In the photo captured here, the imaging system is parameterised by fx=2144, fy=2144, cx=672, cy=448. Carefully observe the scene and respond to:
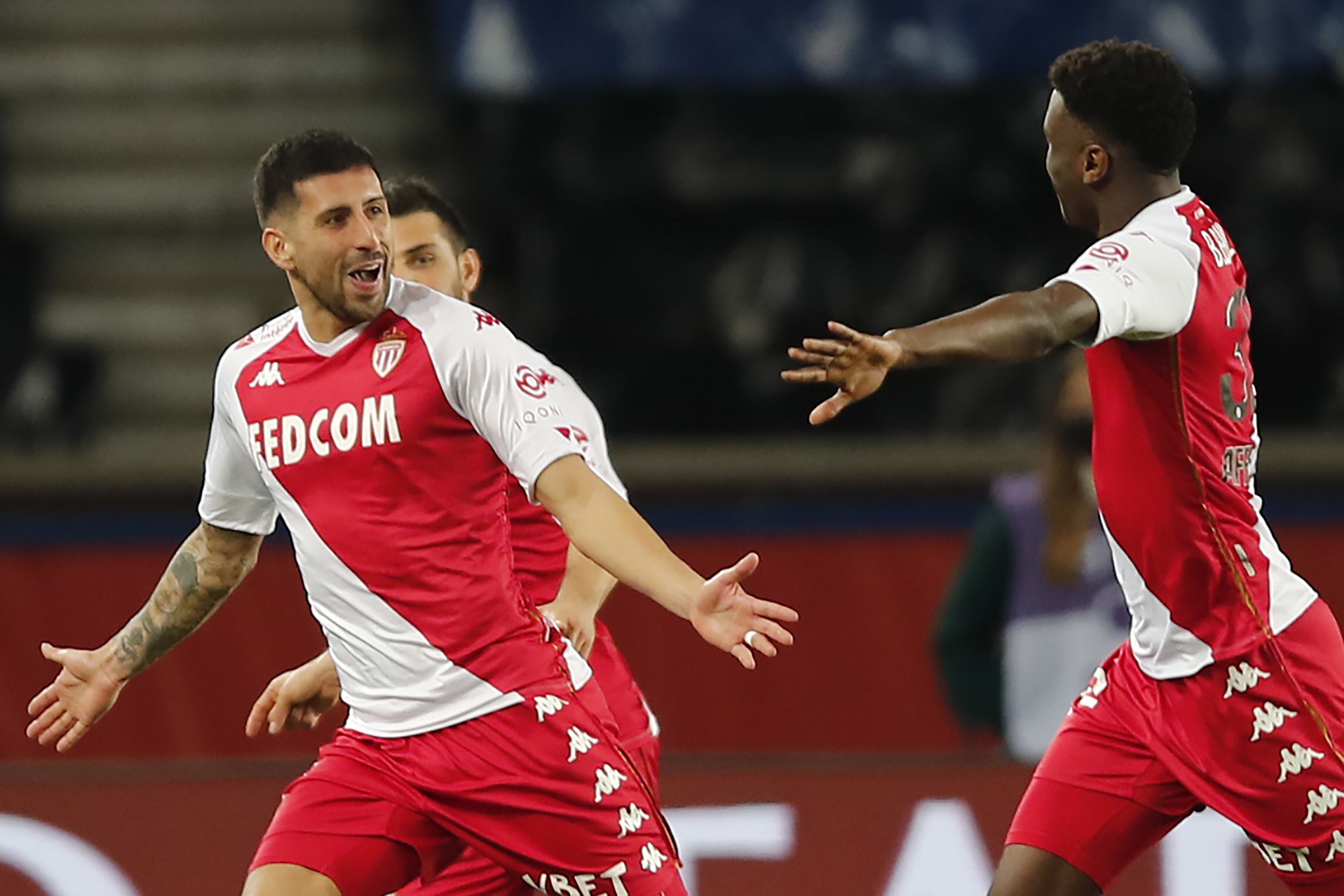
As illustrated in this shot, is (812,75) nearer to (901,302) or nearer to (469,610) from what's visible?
(901,302)

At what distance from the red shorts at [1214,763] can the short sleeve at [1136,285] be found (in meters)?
0.69

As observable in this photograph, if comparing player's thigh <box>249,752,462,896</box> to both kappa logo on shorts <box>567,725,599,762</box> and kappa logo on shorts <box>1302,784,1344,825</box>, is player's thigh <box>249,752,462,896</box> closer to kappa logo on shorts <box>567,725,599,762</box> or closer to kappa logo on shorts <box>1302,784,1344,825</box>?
kappa logo on shorts <box>567,725,599,762</box>

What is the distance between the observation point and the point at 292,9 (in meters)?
11.2

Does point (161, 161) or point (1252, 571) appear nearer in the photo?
point (1252, 571)

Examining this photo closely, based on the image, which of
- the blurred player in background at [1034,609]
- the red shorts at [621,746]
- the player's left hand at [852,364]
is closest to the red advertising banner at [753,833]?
the red shorts at [621,746]

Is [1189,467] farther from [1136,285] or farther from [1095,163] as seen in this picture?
[1095,163]

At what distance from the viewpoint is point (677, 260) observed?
10906 millimetres

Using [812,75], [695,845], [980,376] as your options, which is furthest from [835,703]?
[812,75]

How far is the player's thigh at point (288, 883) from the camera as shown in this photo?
150 inches

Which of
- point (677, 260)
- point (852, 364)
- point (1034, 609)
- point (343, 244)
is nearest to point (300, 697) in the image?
point (343, 244)

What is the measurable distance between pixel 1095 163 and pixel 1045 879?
52.9 inches

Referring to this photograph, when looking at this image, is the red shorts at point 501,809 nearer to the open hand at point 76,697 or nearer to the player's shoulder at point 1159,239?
the open hand at point 76,697

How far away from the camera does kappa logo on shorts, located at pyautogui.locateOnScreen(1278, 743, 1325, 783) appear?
12.8 feet

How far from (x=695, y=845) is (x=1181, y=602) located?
1.60 m
